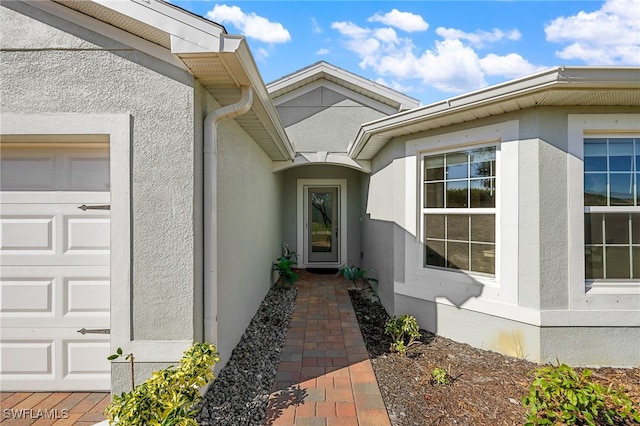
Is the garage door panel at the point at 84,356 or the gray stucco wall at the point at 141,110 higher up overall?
the gray stucco wall at the point at 141,110

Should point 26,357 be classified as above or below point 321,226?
below

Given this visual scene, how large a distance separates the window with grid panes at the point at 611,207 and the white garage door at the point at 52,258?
580cm

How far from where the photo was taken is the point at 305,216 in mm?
10312

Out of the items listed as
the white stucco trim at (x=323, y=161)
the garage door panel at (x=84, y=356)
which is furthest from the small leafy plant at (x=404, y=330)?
the white stucco trim at (x=323, y=161)

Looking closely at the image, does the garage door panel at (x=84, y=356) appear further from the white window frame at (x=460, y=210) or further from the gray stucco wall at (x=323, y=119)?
the gray stucco wall at (x=323, y=119)

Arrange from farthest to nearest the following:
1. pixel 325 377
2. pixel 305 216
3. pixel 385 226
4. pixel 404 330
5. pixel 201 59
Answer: pixel 305 216, pixel 385 226, pixel 404 330, pixel 325 377, pixel 201 59

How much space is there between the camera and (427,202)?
198 inches

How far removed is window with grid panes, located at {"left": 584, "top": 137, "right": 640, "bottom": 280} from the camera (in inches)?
154

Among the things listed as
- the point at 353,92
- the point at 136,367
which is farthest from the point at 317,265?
the point at 136,367

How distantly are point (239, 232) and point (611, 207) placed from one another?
16.6 feet

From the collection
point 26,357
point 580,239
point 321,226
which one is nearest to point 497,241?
point 580,239

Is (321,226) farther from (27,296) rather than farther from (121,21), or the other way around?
(121,21)

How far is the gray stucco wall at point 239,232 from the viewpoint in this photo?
3.76 meters

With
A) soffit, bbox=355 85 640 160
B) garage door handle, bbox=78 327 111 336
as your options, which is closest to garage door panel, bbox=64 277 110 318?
garage door handle, bbox=78 327 111 336
